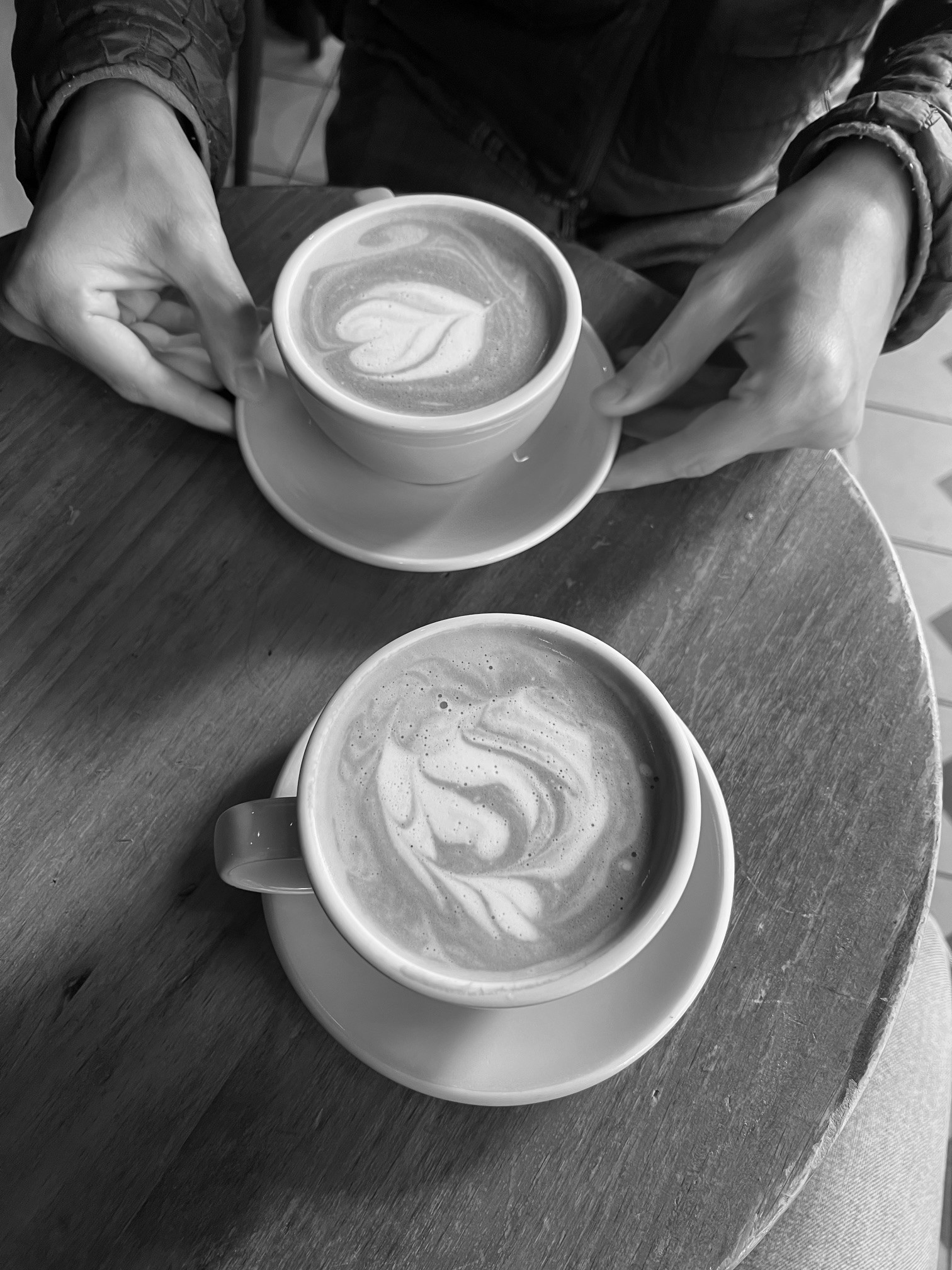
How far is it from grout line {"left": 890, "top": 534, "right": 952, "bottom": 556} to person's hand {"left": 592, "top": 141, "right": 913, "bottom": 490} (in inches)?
46.1

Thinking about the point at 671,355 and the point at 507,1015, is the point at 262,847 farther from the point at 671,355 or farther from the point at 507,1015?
the point at 671,355

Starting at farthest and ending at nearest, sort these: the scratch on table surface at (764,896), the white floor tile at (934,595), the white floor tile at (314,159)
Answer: the white floor tile at (314,159)
the white floor tile at (934,595)
the scratch on table surface at (764,896)

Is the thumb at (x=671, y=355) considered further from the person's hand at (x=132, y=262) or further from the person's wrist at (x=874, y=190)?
the person's hand at (x=132, y=262)

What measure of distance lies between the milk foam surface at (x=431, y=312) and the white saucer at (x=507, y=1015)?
0.43 m

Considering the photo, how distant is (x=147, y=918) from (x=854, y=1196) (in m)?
0.68

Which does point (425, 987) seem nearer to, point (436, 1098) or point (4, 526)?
point (436, 1098)

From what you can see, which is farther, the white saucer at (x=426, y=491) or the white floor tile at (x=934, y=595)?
the white floor tile at (x=934, y=595)

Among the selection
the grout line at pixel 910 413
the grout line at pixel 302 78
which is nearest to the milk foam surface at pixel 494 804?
the grout line at pixel 910 413

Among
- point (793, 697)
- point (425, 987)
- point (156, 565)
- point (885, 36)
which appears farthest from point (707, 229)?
point (425, 987)

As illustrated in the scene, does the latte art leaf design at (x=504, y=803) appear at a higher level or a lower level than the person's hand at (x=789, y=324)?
lower

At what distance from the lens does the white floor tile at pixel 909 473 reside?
6.26 ft

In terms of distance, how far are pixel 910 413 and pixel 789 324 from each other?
4.82 feet

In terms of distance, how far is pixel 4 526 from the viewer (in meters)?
0.80

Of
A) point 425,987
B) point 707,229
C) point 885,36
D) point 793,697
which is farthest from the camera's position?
point 707,229
